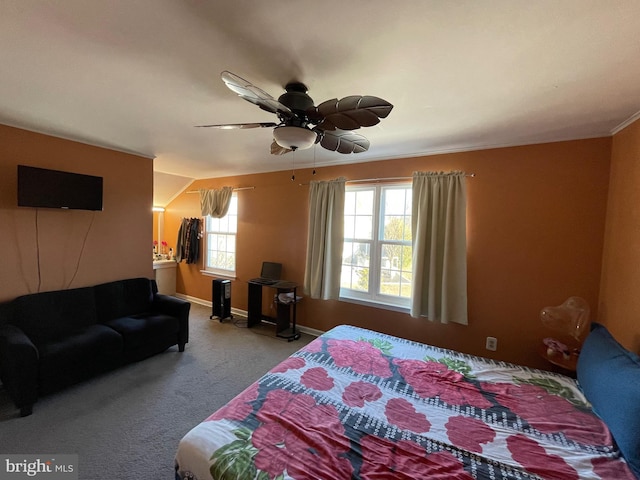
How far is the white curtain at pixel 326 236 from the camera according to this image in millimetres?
3580

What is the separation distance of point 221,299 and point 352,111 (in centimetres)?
379

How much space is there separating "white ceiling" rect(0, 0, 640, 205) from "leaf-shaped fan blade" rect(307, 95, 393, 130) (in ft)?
0.86

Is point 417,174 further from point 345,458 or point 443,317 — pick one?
point 345,458

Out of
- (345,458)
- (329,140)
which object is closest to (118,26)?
(329,140)

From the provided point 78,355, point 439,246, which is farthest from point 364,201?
point 78,355

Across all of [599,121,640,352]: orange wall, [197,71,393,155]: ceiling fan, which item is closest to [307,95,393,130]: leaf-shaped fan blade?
[197,71,393,155]: ceiling fan

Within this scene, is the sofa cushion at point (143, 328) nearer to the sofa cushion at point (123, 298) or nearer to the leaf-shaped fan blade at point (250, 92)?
the sofa cushion at point (123, 298)

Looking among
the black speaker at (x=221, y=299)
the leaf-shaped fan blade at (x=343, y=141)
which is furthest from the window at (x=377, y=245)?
the black speaker at (x=221, y=299)

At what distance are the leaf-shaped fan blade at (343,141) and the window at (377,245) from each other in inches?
58.2

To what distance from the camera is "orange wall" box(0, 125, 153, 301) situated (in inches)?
101

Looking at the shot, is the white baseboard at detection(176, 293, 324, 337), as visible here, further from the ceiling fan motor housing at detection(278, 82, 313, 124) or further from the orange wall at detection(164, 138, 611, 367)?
the ceiling fan motor housing at detection(278, 82, 313, 124)

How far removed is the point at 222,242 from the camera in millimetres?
4965

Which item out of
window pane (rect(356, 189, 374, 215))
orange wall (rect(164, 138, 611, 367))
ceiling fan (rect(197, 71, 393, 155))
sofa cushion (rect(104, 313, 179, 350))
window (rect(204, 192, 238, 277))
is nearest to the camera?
ceiling fan (rect(197, 71, 393, 155))

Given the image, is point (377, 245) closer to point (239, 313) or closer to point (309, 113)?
point (309, 113)
